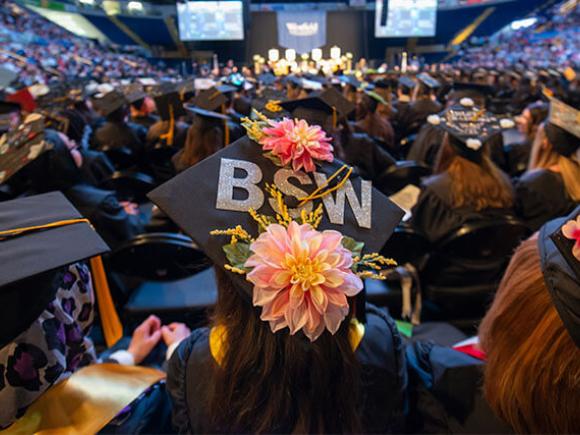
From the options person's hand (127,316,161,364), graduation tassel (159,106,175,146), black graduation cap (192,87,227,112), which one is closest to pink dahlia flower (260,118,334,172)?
person's hand (127,316,161,364)

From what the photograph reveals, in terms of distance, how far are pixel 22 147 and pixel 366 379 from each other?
203 cm

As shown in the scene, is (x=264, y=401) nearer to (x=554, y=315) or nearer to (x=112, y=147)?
(x=554, y=315)

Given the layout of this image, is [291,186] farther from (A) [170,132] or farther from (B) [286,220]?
(A) [170,132]

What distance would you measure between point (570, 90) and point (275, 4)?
15.1 metres

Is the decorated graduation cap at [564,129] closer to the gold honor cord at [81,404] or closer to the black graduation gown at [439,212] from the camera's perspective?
the black graduation gown at [439,212]

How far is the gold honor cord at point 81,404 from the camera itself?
87 centimetres

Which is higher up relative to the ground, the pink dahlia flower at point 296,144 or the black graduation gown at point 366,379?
the pink dahlia flower at point 296,144

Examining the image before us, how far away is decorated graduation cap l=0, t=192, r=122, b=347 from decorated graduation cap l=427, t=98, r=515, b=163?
2.08 m

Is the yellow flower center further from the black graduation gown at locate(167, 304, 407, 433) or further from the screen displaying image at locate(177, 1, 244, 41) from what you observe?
the screen displaying image at locate(177, 1, 244, 41)

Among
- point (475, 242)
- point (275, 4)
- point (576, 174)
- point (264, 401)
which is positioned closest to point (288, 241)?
point (264, 401)

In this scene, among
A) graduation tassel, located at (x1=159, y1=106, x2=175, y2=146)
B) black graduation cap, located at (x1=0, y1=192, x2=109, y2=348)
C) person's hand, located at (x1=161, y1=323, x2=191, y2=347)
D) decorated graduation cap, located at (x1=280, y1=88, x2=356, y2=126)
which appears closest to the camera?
black graduation cap, located at (x1=0, y1=192, x2=109, y2=348)

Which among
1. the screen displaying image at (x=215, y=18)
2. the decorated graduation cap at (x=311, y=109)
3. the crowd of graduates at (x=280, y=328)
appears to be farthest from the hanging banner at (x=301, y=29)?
the crowd of graduates at (x=280, y=328)

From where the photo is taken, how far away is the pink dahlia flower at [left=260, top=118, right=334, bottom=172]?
3.03ft

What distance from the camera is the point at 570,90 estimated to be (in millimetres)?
9109
